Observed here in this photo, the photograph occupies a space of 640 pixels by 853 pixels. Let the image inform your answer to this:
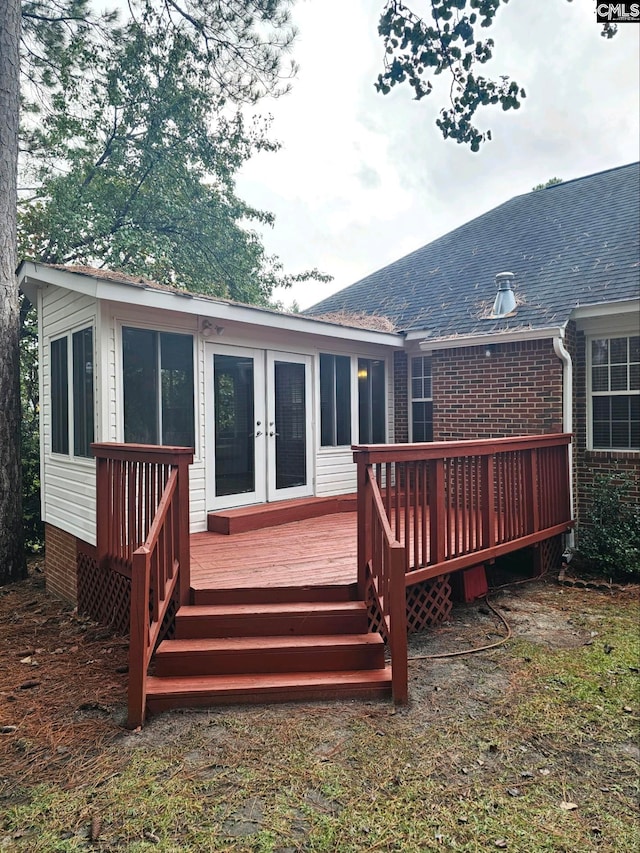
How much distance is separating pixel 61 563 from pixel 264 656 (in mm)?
3908

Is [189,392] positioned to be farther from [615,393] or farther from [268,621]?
[615,393]

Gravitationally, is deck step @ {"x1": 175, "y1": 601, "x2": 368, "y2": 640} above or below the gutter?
below

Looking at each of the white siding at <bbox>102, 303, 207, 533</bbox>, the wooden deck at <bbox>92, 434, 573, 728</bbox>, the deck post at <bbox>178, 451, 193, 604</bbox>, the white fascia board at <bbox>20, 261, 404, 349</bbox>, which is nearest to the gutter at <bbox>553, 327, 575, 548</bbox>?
the wooden deck at <bbox>92, 434, 573, 728</bbox>

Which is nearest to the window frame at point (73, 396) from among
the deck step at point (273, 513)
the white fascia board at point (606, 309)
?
the deck step at point (273, 513)

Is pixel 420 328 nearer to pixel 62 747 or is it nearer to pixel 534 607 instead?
pixel 534 607

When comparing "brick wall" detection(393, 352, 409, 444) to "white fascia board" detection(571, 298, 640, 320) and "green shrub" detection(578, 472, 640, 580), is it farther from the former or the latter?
"green shrub" detection(578, 472, 640, 580)

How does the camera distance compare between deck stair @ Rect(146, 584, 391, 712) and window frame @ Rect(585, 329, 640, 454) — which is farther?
window frame @ Rect(585, 329, 640, 454)

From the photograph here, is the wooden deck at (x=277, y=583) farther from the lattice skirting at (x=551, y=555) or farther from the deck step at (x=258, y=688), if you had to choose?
the lattice skirting at (x=551, y=555)

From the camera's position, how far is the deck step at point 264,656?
3533 millimetres

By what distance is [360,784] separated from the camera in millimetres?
2629

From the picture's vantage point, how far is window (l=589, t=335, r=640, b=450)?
6555 mm

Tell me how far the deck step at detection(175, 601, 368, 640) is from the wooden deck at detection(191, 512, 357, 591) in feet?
0.71

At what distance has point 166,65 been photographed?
35.9 ft

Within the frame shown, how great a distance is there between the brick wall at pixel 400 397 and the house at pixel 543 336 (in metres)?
0.02
